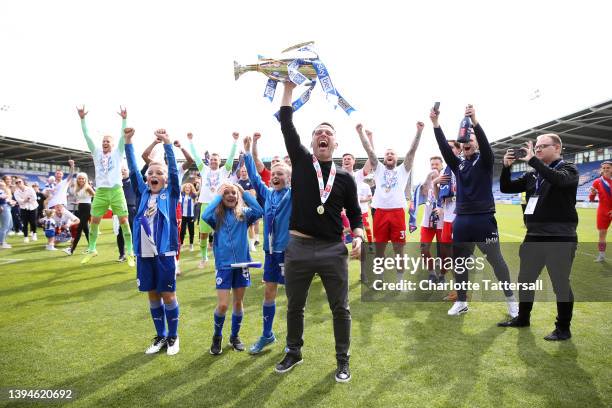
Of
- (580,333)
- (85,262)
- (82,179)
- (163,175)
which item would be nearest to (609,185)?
(580,333)

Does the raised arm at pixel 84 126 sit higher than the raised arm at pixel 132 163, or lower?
higher

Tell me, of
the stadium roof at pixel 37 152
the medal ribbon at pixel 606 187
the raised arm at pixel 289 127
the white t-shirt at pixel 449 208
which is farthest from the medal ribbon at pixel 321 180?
the stadium roof at pixel 37 152

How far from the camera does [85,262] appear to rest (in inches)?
325

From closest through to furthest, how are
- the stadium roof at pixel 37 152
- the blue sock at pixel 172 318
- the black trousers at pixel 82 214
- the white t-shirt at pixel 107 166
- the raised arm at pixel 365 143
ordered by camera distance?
the blue sock at pixel 172 318 → the raised arm at pixel 365 143 → the white t-shirt at pixel 107 166 → the black trousers at pixel 82 214 → the stadium roof at pixel 37 152

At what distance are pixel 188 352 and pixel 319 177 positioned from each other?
2.24 metres

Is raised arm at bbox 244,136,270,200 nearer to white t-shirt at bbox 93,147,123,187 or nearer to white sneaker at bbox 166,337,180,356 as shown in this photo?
white sneaker at bbox 166,337,180,356

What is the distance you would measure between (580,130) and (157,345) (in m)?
42.3

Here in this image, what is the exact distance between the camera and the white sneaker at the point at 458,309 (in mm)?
5098

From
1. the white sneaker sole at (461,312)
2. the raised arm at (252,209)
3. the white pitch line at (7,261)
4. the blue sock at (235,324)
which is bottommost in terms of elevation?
the white sneaker sole at (461,312)

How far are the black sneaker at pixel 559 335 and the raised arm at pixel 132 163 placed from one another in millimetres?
4670

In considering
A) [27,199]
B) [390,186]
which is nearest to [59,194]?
[27,199]

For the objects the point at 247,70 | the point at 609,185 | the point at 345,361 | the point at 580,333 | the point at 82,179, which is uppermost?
the point at 247,70

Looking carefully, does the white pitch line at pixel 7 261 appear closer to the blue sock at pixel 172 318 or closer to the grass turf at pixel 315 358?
the grass turf at pixel 315 358

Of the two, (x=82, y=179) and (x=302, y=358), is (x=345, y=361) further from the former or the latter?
(x=82, y=179)
